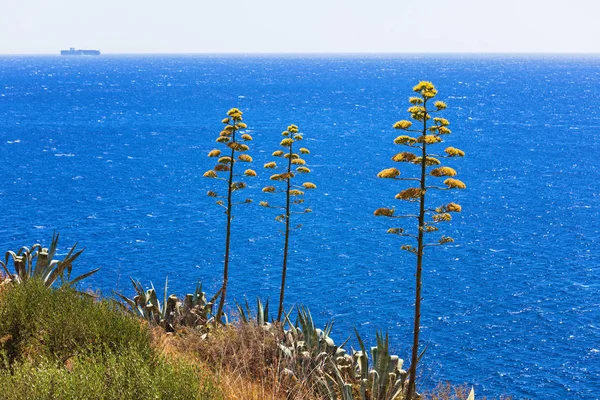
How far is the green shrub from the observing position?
1276 cm

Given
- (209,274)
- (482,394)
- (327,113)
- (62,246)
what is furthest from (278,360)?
(327,113)

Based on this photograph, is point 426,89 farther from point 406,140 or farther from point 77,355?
point 77,355

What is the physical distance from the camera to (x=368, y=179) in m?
87.2

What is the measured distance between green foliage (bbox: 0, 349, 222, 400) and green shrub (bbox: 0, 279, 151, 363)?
1230 mm

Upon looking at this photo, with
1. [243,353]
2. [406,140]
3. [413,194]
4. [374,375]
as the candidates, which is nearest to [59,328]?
[243,353]

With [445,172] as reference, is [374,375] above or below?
below

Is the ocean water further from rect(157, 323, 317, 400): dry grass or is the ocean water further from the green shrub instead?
the green shrub

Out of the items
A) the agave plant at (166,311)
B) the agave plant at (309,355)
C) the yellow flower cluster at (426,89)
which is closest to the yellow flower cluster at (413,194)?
the yellow flower cluster at (426,89)

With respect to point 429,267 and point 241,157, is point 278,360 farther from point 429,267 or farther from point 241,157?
point 429,267

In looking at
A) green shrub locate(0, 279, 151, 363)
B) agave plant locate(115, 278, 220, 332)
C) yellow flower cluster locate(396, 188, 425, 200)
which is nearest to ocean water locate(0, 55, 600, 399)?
agave plant locate(115, 278, 220, 332)

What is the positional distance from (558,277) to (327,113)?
4251 inches

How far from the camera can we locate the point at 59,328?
506 inches

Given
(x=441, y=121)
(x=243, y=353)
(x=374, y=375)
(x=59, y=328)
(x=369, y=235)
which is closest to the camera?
(x=59, y=328)

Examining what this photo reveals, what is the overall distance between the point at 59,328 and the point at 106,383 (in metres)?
2.83
